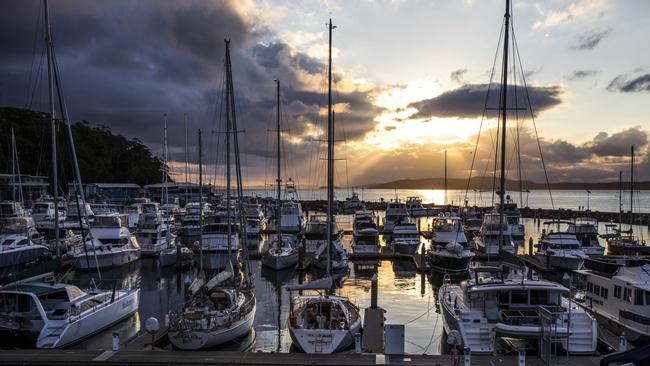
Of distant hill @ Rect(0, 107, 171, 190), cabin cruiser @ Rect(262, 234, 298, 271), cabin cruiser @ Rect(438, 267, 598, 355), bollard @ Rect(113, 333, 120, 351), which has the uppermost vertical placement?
distant hill @ Rect(0, 107, 171, 190)

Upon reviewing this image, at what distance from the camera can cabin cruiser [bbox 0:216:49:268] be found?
102 ft

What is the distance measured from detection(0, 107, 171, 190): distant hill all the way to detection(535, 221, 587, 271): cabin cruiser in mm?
62080

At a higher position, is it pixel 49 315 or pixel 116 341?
pixel 116 341

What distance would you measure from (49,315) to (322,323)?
10.8 meters

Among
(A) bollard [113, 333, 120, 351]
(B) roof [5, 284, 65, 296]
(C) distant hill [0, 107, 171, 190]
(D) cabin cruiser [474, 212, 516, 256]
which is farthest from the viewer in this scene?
(C) distant hill [0, 107, 171, 190]

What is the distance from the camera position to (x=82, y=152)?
108750mm

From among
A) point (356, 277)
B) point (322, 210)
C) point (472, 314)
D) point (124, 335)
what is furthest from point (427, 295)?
point (322, 210)

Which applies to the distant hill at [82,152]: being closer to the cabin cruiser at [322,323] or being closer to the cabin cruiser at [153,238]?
the cabin cruiser at [153,238]

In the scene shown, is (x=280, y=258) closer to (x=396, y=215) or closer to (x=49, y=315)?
(x=49, y=315)

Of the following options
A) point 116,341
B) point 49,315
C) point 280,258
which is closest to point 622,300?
point 116,341

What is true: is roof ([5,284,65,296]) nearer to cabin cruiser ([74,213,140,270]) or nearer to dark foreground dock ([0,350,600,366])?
dark foreground dock ([0,350,600,366])

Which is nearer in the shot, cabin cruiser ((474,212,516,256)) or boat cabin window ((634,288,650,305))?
boat cabin window ((634,288,650,305))

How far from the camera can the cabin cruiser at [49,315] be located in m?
17.7

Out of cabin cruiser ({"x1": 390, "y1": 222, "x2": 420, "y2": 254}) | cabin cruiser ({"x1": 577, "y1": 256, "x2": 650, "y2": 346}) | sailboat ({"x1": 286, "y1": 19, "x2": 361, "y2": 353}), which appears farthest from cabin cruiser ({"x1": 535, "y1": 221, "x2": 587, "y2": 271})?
sailboat ({"x1": 286, "y1": 19, "x2": 361, "y2": 353})
